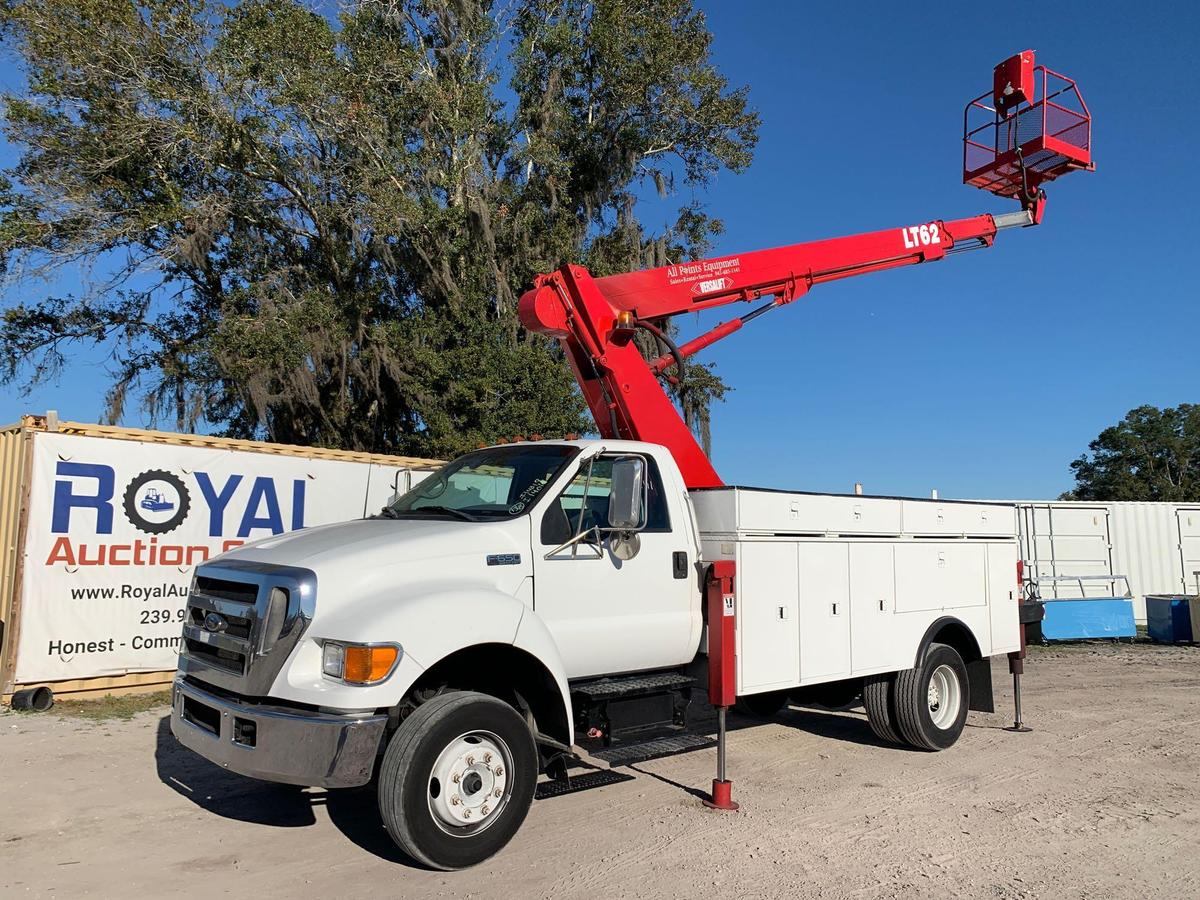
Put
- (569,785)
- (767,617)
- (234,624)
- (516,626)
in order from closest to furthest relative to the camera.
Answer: (234,624) < (516,626) < (569,785) < (767,617)

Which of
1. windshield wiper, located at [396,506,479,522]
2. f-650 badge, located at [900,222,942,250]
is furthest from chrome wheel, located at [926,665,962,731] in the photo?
f-650 badge, located at [900,222,942,250]

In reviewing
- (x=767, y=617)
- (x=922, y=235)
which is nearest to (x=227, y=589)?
(x=767, y=617)

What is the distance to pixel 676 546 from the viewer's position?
570 cm

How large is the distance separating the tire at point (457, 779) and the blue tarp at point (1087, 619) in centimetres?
1344

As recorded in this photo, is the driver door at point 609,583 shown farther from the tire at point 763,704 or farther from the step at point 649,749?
the tire at point 763,704

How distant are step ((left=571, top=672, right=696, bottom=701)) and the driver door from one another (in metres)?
0.08

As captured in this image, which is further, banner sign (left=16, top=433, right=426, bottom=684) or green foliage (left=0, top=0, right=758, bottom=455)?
green foliage (left=0, top=0, right=758, bottom=455)

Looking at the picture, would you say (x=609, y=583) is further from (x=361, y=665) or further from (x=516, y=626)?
(x=361, y=665)

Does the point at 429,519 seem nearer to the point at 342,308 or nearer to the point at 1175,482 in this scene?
the point at 342,308

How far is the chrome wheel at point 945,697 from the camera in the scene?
290 inches

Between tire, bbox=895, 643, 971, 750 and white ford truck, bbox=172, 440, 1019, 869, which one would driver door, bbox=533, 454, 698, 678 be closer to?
white ford truck, bbox=172, 440, 1019, 869

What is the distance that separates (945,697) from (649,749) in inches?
139

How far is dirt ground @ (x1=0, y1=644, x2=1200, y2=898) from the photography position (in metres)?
4.32

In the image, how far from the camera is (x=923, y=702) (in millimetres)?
7047
